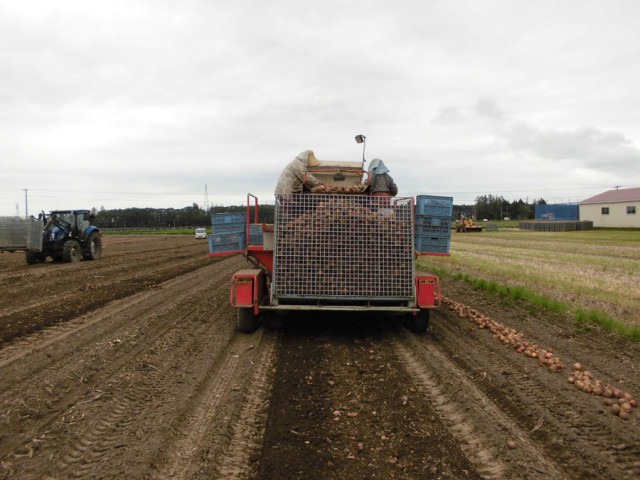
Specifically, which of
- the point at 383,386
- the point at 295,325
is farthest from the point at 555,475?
the point at 295,325

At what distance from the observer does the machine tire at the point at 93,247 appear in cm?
2205

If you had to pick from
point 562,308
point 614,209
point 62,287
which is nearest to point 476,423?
point 562,308

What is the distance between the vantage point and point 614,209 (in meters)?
57.3

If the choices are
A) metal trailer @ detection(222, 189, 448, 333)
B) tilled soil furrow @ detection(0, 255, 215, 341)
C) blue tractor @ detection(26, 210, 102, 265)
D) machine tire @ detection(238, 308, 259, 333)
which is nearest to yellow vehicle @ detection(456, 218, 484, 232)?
blue tractor @ detection(26, 210, 102, 265)

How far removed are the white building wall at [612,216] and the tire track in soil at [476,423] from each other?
196 ft

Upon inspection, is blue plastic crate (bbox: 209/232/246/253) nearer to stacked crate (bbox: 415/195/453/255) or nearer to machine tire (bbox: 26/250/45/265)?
stacked crate (bbox: 415/195/453/255)

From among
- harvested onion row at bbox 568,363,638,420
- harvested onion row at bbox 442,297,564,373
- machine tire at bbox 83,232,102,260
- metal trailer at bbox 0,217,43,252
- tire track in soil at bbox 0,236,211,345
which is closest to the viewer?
harvested onion row at bbox 568,363,638,420

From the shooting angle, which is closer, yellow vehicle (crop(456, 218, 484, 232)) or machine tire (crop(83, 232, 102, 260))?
machine tire (crop(83, 232, 102, 260))

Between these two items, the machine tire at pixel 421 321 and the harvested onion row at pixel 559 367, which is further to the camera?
the machine tire at pixel 421 321

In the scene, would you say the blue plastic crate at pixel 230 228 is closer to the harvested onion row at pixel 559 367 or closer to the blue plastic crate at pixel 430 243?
the blue plastic crate at pixel 430 243

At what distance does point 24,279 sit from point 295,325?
36.8ft

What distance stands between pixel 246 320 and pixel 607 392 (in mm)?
5088

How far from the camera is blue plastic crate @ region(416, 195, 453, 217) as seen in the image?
7.56m

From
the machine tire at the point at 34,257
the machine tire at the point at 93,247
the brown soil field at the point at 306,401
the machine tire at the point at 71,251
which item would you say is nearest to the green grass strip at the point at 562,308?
the brown soil field at the point at 306,401
